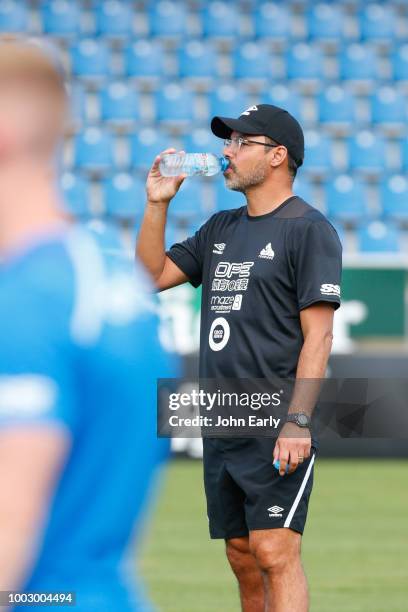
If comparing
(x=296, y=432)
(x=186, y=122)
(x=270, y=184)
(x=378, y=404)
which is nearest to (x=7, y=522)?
(x=296, y=432)

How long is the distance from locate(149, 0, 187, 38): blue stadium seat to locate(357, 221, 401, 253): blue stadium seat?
4.14 meters

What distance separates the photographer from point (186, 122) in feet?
49.3

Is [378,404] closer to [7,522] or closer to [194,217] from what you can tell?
[194,217]

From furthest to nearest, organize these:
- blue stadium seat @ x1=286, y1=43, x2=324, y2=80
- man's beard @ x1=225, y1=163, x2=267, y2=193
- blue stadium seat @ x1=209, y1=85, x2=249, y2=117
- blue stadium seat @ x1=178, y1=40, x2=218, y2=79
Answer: blue stadium seat @ x1=286, y1=43, x2=324, y2=80
blue stadium seat @ x1=178, y1=40, x2=218, y2=79
blue stadium seat @ x1=209, y1=85, x2=249, y2=117
man's beard @ x1=225, y1=163, x2=267, y2=193

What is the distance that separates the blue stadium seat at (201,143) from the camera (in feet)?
45.9

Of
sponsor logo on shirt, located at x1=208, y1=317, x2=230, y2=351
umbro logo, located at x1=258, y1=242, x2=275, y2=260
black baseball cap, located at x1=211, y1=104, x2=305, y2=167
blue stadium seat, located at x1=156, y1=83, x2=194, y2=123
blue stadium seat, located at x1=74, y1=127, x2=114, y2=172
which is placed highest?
blue stadium seat, located at x1=156, y1=83, x2=194, y2=123

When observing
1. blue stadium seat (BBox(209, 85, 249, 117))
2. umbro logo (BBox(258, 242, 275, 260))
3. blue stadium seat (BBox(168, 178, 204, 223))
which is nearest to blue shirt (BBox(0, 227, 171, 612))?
umbro logo (BBox(258, 242, 275, 260))

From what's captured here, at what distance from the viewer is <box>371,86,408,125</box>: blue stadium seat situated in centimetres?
1547

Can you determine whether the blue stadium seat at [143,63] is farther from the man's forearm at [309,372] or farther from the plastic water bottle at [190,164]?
the man's forearm at [309,372]

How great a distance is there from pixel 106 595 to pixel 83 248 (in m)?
0.45

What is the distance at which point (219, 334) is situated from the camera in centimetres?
427

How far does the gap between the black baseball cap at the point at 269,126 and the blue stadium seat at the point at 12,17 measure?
10902 mm

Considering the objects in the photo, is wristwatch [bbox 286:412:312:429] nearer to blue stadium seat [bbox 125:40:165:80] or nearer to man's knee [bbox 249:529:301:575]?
man's knee [bbox 249:529:301:575]

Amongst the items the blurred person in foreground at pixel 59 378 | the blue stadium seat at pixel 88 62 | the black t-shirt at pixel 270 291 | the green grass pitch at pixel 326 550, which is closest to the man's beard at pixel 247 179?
the black t-shirt at pixel 270 291
